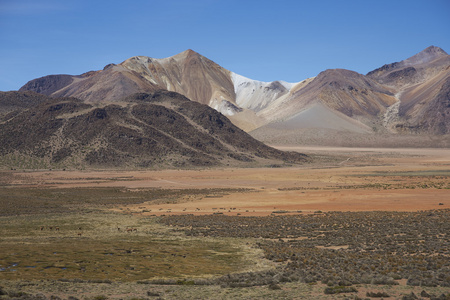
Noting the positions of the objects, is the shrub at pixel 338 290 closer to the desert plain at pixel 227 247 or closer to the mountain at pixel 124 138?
the desert plain at pixel 227 247

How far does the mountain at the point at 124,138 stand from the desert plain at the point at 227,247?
6035 cm

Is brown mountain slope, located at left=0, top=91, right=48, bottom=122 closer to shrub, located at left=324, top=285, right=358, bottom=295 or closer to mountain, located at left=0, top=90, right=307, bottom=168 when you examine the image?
mountain, located at left=0, top=90, right=307, bottom=168

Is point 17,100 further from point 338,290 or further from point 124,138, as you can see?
point 338,290

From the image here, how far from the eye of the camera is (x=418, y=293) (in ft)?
53.6

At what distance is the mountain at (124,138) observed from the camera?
376ft

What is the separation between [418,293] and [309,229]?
16.1 m

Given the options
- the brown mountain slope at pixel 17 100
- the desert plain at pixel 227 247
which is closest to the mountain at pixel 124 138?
the brown mountain slope at pixel 17 100

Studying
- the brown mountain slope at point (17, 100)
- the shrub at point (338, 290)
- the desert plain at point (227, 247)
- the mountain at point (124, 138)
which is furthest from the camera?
the brown mountain slope at point (17, 100)

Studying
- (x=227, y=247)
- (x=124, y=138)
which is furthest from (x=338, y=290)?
(x=124, y=138)

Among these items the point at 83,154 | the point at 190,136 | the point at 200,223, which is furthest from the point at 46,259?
the point at 190,136

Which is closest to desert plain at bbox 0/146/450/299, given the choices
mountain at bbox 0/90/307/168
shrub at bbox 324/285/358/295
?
shrub at bbox 324/285/358/295

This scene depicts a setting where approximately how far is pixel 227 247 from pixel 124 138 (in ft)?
329

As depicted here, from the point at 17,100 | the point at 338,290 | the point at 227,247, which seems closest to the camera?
the point at 338,290

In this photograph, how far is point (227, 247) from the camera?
2700 centimetres
